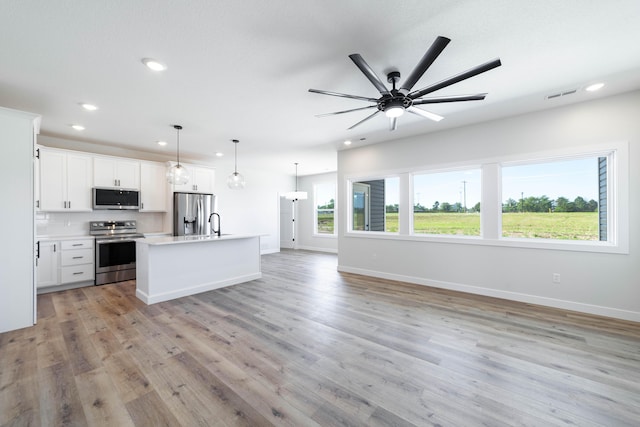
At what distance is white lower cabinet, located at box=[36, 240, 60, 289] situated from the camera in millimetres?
4219

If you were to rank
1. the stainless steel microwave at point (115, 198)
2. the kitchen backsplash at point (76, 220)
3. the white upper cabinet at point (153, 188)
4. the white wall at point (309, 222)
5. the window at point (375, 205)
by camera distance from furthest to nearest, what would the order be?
the white wall at point (309, 222) → the white upper cabinet at point (153, 188) → the window at point (375, 205) → the stainless steel microwave at point (115, 198) → the kitchen backsplash at point (76, 220)

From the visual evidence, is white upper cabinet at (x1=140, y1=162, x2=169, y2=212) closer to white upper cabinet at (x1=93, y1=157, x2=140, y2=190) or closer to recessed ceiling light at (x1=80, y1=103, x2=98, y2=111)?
white upper cabinet at (x1=93, y1=157, x2=140, y2=190)

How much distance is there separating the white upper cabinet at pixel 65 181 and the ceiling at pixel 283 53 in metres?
0.88

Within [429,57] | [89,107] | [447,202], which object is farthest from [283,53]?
[447,202]

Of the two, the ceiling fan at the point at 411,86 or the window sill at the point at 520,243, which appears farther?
the window sill at the point at 520,243

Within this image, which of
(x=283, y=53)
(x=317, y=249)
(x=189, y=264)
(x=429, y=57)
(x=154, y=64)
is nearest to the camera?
(x=429, y=57)

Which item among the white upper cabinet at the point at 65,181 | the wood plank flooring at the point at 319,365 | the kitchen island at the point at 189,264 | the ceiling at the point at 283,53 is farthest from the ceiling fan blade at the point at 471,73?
the white upper cabinet at the point at 65,181

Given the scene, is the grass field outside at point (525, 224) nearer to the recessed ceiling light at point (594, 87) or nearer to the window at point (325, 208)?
the recessed ceiling light at point (594, 87)

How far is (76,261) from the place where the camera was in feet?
15.0

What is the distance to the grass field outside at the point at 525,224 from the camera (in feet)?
11.7

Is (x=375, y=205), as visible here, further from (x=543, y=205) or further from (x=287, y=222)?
(x=287, y=222)

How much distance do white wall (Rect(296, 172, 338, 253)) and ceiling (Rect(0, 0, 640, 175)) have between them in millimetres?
5148

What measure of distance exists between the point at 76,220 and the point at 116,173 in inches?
46.5

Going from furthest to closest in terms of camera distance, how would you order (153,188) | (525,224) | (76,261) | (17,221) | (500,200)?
1. (153,188)
2. (76,261)
3. (500,200)
4. (525,224)
5. (17,221)
